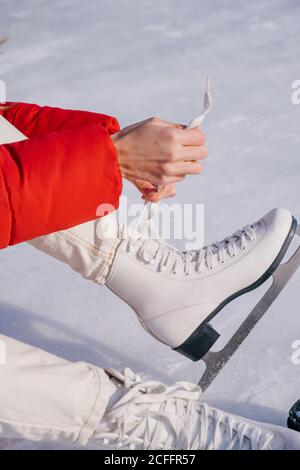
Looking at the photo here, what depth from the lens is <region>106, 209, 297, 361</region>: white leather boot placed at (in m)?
1.15

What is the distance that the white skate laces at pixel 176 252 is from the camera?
3.75ft

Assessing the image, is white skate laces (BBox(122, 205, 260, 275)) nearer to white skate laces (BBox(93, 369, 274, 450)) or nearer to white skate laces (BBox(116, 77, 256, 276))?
white skate laces (BBox(116, 77, 256, 276))

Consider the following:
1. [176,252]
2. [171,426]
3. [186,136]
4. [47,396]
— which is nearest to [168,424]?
[171,426]

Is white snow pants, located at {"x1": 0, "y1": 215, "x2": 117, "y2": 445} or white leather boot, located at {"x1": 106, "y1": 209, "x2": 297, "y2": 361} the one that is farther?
white leather boot, located at {"x1": 106, "y1": 209, "x2": 297, "y2": 361}

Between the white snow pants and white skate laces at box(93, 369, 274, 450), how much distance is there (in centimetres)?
3

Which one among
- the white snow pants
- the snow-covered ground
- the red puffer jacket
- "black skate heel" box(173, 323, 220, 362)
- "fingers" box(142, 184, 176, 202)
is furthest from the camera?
the snow-covered ground

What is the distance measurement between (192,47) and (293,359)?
4.76 feet

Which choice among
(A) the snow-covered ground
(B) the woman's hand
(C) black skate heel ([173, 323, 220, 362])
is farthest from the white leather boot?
(B) the woman's hand

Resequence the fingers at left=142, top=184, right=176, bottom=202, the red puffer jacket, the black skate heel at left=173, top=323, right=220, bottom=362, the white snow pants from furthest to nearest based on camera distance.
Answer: the black skate heel at left=173, top=323, right=220, bottom=362 < the fingers at left=142, top=184, right=176, bottom=202 < the white snow pants < the red puffer jacket

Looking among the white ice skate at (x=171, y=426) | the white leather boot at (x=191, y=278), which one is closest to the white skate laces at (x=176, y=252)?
the white leather boot at (x=191, y=278)

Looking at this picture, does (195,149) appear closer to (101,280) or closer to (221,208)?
(101,280)

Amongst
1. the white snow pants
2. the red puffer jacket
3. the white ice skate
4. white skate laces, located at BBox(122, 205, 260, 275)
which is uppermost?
the red puffer jacket

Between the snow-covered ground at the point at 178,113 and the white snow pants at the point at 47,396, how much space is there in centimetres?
12
